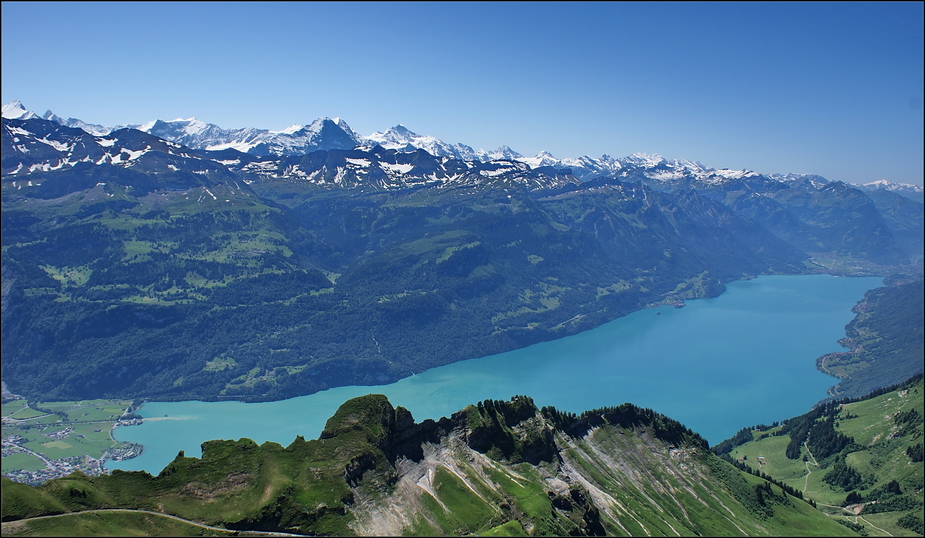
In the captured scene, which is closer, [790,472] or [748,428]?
[790,472]

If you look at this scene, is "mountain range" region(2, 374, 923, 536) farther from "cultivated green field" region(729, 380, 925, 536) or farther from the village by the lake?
the village by the lake

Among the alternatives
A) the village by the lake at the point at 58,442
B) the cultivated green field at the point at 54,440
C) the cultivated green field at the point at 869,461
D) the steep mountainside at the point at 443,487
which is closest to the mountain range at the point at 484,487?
the steep mountainside at the point at 443,487

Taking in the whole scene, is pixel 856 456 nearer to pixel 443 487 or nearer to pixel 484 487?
pixel 484 487

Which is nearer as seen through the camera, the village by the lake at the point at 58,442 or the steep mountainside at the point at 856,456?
the steep mountainside at the point at 856,456

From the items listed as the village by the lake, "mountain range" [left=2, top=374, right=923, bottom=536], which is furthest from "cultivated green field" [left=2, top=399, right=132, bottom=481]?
"mountain range" [left=2, top=374, right=923, bottom=536]

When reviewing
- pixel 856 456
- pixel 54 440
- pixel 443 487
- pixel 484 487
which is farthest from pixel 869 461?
pixel 54 440

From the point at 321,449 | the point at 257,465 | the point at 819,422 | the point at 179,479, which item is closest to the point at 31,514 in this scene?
the point at 179,479

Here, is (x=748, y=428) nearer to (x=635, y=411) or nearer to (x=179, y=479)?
(x=635, y=411)

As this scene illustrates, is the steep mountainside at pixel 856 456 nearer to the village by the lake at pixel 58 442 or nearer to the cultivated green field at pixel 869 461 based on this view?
the cultivated green field at pixel 869 461
